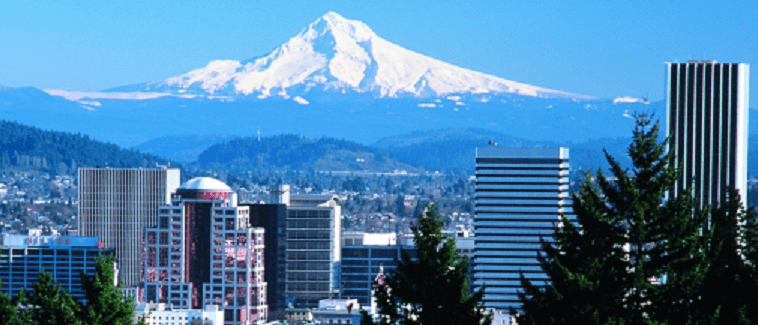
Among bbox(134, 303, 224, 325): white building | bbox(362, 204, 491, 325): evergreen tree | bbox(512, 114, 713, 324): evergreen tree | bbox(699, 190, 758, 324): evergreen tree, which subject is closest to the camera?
bbox(512, 114, 713, 324): evergreen tree

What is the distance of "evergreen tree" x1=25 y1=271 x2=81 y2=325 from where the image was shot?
5503 cm

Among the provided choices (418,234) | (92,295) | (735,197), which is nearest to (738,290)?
(418,234)

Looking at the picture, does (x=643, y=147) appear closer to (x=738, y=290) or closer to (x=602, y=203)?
(x=602, y=203)

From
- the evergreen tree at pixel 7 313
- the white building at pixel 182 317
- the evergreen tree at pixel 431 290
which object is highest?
the evergreen tree at pixel 431 290

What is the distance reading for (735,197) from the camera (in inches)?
2662

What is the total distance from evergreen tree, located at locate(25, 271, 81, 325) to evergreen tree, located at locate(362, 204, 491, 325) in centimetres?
1093

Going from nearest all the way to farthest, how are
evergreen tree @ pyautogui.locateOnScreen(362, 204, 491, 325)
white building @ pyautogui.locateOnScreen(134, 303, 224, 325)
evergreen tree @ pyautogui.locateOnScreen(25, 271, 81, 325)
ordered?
evergreen tree @ pyautogui.locateOnScreen(362, 204, 491, 325), evergreen tree @ pyautogui.locateOnScreen(25, 271, 81, 325), white building @ pyautogui.locateOnScreen(134, 303, 224, 325)

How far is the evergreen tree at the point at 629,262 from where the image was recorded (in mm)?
47188

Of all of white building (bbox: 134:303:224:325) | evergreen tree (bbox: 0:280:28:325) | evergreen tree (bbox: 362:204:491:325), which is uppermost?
evergreen tree (bbox: 362:204:491:325)

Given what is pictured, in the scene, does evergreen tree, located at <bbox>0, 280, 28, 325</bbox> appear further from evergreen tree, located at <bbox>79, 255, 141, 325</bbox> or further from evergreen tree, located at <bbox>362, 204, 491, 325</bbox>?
evergreen tree, located at <bbox>362, 204, 491, 325</bbox>

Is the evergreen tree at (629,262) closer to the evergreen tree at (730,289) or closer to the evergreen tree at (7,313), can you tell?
the evergreen tree at (730,289)

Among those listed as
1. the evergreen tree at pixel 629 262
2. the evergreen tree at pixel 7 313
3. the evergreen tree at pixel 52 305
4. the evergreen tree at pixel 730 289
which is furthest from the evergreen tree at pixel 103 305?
the evergreen tree at pixel 730 289

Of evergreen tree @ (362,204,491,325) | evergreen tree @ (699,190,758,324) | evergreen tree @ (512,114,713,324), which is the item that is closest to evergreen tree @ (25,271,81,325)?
evergreen tree @ (362,204,491,325)

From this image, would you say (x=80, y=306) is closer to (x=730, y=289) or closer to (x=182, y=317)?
(x=730, y=289)
